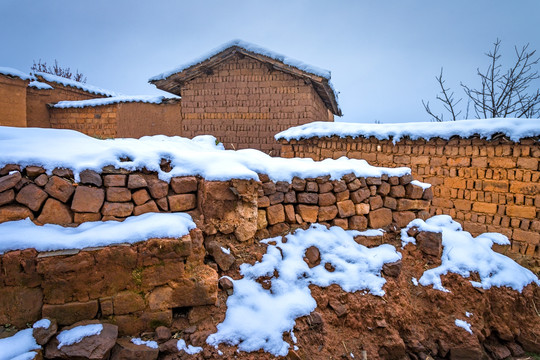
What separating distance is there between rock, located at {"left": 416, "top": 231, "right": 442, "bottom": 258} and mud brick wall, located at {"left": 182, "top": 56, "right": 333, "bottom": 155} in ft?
16.8

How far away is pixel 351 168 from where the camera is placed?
3730 millimetres

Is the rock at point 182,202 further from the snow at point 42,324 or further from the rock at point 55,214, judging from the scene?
the snow at point 42,324

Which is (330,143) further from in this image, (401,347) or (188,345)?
(188,345)

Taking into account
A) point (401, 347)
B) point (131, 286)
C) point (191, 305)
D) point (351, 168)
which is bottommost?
point (401, 347)

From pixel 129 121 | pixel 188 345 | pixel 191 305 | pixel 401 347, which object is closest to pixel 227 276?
pixel 191 305

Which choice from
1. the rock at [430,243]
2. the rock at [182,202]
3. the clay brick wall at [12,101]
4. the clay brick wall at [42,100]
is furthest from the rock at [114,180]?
the clay brick wall at [42,100]

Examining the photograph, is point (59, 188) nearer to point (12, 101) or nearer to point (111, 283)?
point (111, 283)

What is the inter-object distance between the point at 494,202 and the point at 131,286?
21.5 feet

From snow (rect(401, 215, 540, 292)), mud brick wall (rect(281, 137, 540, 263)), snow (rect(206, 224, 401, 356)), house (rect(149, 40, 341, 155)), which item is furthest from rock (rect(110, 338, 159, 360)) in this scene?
house (rect(149, 40, 341, 155))

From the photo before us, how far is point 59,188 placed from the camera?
2.41 metres

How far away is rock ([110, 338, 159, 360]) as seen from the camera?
7.07 ft

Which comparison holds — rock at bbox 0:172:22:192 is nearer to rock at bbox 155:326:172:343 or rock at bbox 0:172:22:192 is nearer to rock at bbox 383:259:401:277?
rock at bbox 155:326:172:343

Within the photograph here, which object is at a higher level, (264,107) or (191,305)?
(264,107)

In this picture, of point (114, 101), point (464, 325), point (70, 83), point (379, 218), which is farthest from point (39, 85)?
point (464, 325)
